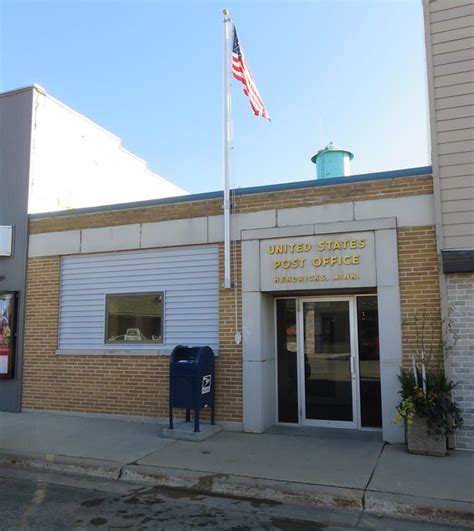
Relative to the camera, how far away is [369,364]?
8.63 m

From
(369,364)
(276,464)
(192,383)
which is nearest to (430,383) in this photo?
(369,364)

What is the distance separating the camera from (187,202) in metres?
9.48

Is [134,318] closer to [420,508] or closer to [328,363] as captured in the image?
[328,363]

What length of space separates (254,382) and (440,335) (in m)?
3.05

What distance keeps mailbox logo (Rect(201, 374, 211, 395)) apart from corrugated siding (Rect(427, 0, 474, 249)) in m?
4.28

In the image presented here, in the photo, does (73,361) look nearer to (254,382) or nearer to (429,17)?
(254,382)

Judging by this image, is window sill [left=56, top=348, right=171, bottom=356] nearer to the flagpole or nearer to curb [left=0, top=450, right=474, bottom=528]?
the flagpole

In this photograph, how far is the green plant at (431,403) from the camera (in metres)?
6.82

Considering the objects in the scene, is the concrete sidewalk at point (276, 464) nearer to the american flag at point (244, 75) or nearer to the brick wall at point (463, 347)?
the brick wall at point (463, 347)

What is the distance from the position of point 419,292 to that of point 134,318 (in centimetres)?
527

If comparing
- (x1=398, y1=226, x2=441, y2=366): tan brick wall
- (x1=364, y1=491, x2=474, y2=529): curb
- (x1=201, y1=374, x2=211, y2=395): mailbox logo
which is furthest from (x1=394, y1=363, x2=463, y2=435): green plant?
(x1=201, y1=374, x2=211, y2=395): mailbox logo

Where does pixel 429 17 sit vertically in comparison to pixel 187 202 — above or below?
above

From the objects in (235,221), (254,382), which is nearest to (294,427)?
(254,382)

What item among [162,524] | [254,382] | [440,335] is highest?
[440,335]
